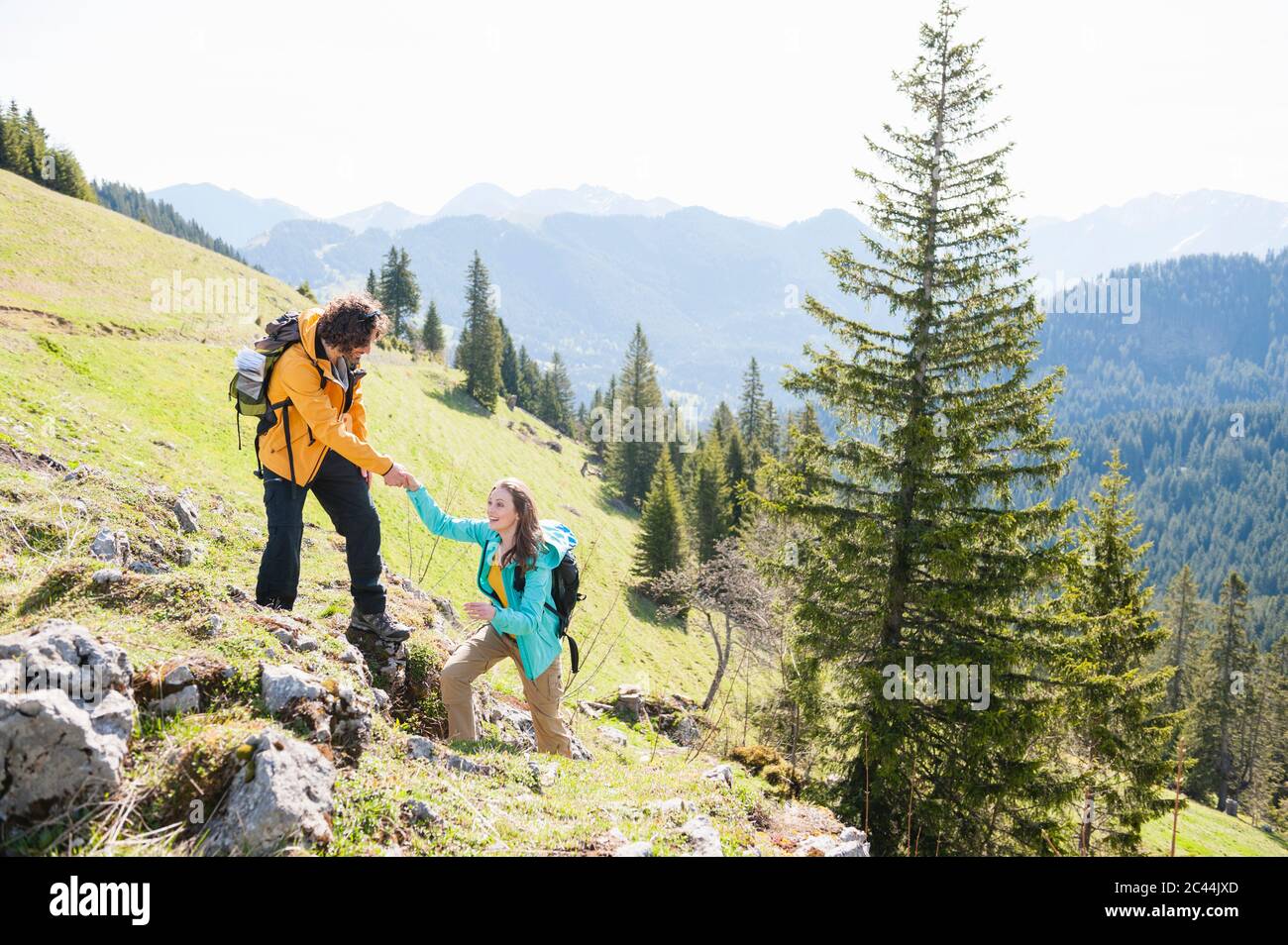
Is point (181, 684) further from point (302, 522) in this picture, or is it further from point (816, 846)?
point (816, 846)

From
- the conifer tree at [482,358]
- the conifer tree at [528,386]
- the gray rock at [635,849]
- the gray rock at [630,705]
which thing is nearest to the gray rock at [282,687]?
the gray rock at [635,849]

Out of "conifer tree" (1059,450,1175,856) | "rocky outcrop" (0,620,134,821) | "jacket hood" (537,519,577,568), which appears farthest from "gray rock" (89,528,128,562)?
"conifer tree" (1059,450,1175,856)

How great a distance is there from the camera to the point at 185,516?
25.5 feet

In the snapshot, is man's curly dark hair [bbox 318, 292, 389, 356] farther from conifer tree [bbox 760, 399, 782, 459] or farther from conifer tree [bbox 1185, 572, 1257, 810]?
conifer tree [bbox 1185, 572, 1257, 810]

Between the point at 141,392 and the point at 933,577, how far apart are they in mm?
21539

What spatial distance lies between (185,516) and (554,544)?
209 inches

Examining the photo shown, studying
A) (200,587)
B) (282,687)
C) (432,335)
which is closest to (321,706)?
(282,687)

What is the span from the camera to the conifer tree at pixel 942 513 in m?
10.1

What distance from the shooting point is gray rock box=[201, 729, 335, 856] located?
9.54 ft

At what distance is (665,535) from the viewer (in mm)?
37688

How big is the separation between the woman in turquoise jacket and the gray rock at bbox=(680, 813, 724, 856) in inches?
67.4

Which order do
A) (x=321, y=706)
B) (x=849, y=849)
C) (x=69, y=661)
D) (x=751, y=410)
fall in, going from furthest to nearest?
(x=751, y=410) < (x=849, y=849) < (x=321, y=706) < (x=69, y=661)

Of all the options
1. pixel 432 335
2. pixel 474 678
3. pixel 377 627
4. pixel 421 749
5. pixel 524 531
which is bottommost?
pixel 421 749
